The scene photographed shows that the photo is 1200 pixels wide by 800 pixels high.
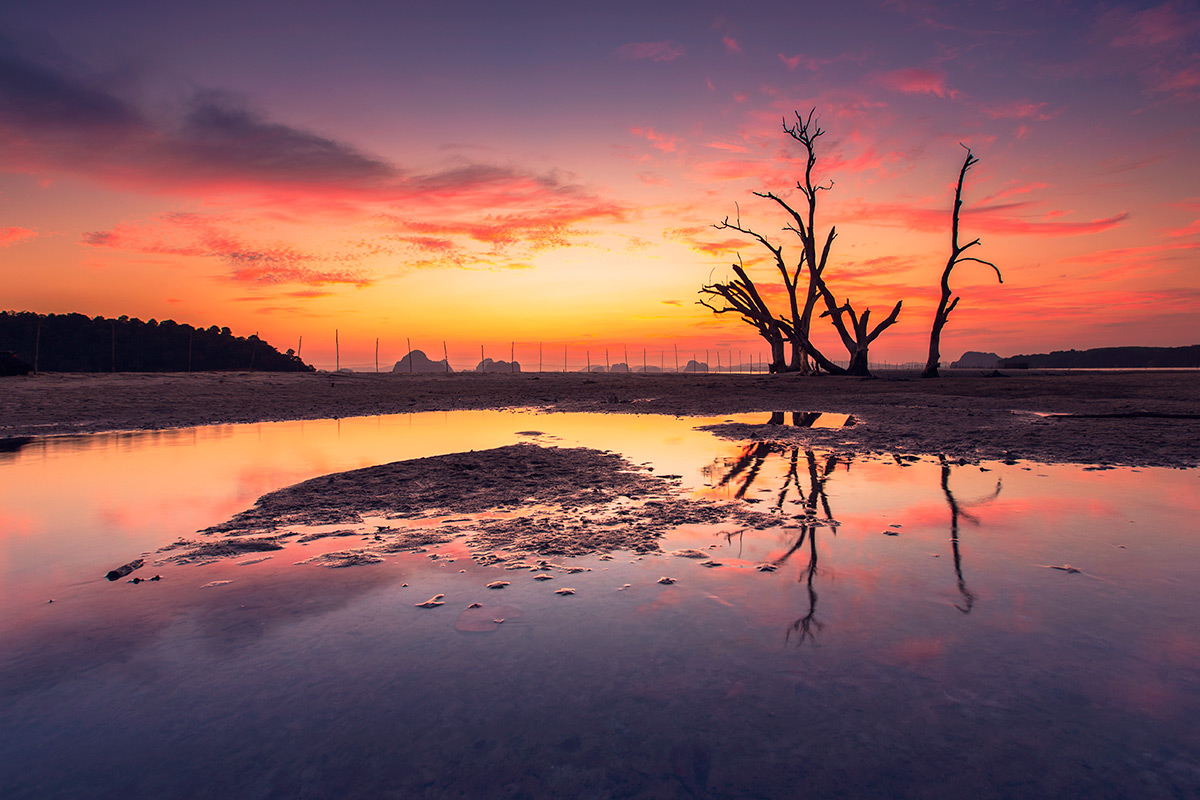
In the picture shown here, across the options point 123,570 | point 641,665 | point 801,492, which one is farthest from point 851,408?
point 123,570

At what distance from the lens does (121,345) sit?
53.6 meters

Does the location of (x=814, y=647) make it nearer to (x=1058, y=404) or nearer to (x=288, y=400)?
(x=1058, y=404)

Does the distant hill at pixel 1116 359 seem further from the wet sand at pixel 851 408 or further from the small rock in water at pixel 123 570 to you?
the small rock in water at pixel 123 570

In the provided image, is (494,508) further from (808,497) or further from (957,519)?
(957,519)

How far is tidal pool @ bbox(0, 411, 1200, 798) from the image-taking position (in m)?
2.01

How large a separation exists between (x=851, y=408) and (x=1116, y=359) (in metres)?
119

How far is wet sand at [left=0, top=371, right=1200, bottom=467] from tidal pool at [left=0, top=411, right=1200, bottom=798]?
4.35 metres

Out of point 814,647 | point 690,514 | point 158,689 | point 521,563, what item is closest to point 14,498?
point 158,689

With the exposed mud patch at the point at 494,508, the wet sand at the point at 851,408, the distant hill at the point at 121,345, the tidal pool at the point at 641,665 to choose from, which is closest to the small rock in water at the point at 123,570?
the tidal pool at the point at 641,665

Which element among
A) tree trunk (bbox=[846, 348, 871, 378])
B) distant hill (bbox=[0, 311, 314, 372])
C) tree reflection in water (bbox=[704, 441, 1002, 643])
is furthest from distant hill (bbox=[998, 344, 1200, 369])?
distant hill (bbox=[0, 311, 314, 372])

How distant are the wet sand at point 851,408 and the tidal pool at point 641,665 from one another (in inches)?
171

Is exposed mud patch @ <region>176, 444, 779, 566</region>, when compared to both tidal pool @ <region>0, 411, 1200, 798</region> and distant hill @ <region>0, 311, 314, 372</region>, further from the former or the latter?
distant hill @ <region>0, 311, 314, 372</region>

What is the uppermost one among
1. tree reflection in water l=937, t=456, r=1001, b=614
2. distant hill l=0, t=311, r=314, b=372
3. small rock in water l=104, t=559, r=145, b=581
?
distant hill l=0, t=311, r=314, b=372

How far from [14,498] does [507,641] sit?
6.95m
